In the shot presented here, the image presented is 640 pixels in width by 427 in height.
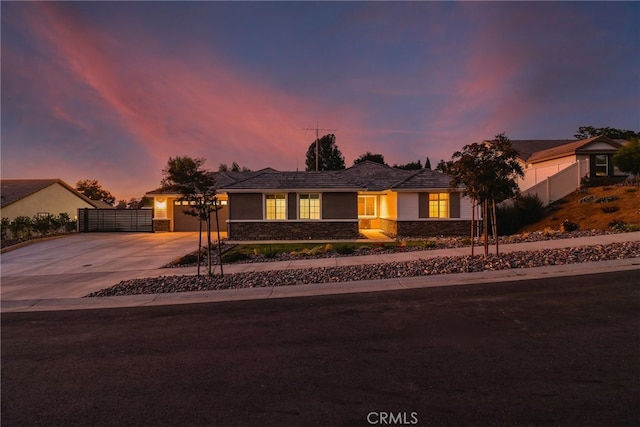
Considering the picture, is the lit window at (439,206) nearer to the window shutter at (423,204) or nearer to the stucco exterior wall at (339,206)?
the window shutter at (423,204)

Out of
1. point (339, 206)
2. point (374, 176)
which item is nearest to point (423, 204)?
point (339, 206)

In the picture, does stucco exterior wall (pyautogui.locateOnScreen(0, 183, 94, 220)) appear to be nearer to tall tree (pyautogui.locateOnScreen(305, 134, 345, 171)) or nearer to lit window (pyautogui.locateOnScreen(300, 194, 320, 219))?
lit window (pyautogui.locateOnScreen(300, 194, 320, 219))

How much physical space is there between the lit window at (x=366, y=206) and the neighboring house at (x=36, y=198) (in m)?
25.9

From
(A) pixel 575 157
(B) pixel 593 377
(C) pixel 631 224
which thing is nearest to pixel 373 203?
(C) pixel 631 224

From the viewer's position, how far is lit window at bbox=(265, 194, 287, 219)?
21625 millimetres

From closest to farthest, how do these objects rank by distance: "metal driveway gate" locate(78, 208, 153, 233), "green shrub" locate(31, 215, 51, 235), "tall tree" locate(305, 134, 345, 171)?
"green shrub" locate(31, 215, 51, 235) → "metal driveway gate" locate(78, 208, 153, 233) → "tall tree" locate(305, 134, 345, 171)

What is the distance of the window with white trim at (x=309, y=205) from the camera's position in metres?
21.6

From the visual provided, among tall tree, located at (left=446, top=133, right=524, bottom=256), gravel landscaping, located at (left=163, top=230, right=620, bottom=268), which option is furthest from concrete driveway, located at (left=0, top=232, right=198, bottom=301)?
tall tree, located at (left=446, top=133, right=524, bottom=256)

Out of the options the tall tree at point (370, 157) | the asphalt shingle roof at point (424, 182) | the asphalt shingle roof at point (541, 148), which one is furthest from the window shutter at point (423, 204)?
the tall tree at point (370, 157)

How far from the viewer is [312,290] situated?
8688mm

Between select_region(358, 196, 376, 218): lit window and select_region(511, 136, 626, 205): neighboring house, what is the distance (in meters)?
10.5

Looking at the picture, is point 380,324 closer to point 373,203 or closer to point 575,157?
point 373,203

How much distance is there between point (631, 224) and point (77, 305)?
20905 mm

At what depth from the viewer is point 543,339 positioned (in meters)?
5.07
